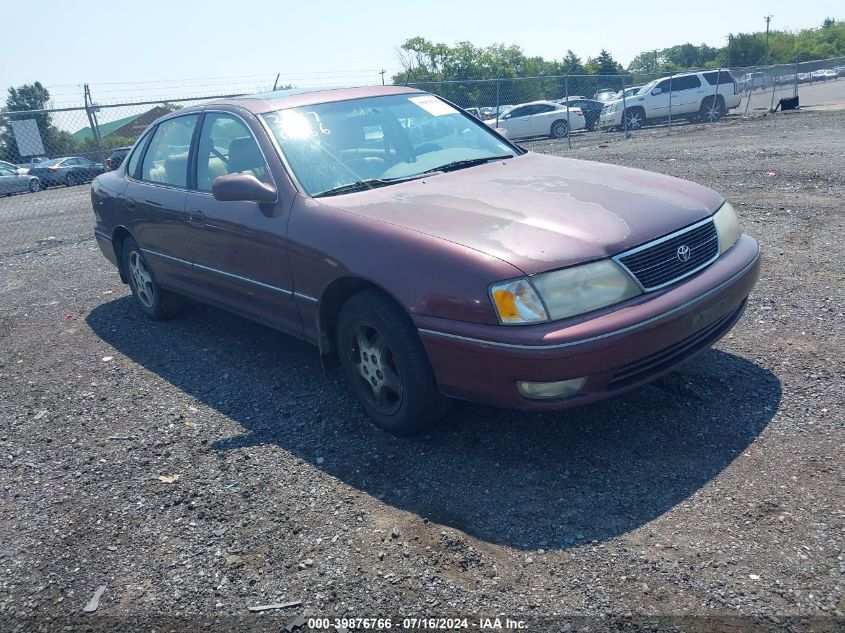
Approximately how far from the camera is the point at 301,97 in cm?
482

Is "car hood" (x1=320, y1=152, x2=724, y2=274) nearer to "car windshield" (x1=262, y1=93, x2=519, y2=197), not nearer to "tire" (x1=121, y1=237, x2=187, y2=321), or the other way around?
"car windshield" (x1=262, y1=93, x2=519, y2=197)

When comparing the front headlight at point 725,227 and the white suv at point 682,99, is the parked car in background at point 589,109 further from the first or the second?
the front headlight at point 725,227

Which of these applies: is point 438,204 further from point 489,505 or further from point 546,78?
point 546,78

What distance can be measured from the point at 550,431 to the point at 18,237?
1031 centimetres

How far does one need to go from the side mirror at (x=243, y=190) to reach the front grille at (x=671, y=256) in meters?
1.94

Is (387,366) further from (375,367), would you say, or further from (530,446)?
(530,446)

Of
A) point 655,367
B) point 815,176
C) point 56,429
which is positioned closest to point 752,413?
point 655,367

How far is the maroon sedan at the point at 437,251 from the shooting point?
124 inches

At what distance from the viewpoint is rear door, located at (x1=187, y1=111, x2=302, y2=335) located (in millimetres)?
4203

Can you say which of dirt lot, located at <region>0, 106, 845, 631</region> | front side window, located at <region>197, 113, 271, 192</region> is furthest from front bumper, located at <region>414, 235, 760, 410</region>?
front side window, located at <region>197, 113, 271, 192</region>

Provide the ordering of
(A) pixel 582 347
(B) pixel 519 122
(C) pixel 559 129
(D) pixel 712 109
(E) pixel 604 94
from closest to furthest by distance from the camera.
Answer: (A) pixel 582 347
(D) pixel 712 109
(B) pixel 519 122
(C) pixel 559 129
(E) pixel 604 94

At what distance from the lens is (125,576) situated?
293 cm

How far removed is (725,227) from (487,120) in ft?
65.6

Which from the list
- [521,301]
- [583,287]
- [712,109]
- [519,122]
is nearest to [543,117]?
[519,122]
